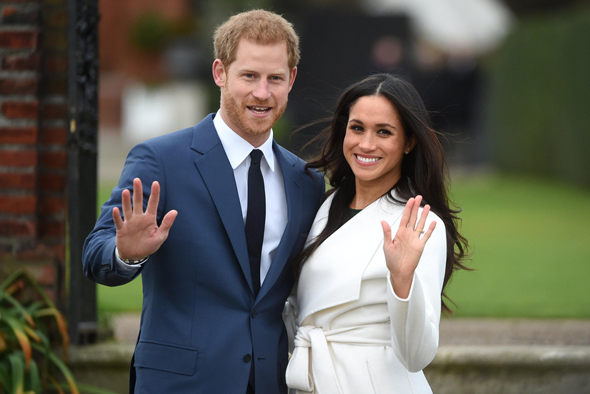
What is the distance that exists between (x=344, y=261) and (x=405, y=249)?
368mm

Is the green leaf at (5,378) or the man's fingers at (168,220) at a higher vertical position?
the man's fingers at (168,220)

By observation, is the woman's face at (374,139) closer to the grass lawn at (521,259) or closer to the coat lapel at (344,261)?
the coat lapel at (344,261)

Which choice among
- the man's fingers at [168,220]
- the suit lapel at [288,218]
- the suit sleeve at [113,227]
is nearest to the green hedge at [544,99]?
the suit lapel at [288,218]

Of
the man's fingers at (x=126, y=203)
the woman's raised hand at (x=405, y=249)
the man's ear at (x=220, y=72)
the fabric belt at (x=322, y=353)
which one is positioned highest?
the man's ear at (x=220, y=72)

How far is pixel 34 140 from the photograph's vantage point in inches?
151

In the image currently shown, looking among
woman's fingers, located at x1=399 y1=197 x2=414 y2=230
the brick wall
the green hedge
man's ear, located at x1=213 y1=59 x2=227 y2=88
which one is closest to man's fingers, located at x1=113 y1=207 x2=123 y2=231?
man's ear, located at x1=213 y1=59 x2=227 y2=88

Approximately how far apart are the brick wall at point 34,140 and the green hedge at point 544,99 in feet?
36.3

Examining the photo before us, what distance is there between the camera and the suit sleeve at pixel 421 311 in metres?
2.45

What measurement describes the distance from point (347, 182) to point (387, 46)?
51.8 feet

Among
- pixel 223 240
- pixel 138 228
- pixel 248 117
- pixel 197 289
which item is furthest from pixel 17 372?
pixel 248 117

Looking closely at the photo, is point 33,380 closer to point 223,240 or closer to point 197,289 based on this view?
point 197,289

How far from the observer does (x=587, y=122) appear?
13078mm

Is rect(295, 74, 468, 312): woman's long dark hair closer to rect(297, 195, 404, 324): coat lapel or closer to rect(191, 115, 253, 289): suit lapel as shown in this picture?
rect(297, 195, 404, 324): coat lapel

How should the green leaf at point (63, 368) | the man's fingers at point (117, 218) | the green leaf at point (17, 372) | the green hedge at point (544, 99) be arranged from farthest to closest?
1. the green hedge at point (544, 99)
2. the green leaf at point (63, 368)
3. the green leaf at point (17, 372)
4. the man's fingers at point (117, 218)
